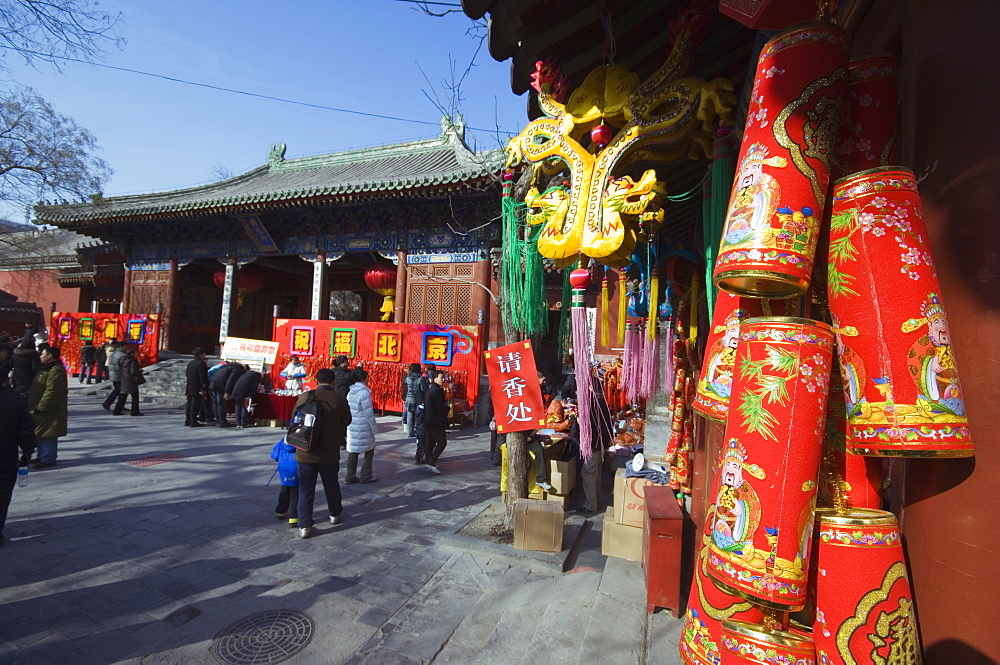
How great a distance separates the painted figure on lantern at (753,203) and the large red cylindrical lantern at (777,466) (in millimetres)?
206

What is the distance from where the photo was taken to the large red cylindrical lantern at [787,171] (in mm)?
1073

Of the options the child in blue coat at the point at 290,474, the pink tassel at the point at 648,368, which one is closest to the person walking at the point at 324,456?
the child in blue coat at the point at 290,474

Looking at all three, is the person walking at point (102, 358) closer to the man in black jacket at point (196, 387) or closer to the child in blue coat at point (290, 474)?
the man in black jacket at point (196, 387)

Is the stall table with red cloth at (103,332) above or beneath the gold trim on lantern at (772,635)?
above

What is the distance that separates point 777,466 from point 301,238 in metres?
14.7

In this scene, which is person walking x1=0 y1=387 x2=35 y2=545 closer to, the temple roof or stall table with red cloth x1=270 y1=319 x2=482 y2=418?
stall table with red cloth x1=270 y1=319 x2=482 y2=418

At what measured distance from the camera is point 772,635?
1093 mm

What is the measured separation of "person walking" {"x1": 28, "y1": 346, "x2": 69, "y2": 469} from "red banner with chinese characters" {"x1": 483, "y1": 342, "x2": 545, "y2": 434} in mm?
5760

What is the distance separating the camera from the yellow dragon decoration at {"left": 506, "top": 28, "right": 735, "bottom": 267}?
269 centimetres

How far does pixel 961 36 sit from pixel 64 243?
3200cm

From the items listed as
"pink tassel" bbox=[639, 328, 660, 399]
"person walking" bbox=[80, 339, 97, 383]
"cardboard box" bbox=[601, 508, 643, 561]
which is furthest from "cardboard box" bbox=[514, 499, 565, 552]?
"person walking" bbox=[80, 339, 97, 383]

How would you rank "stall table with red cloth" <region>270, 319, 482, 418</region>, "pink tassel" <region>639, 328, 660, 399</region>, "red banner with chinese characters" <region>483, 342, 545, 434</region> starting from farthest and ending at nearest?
1. "stall table with red cloth" <region>270, 319, 482, 418</region>
2. "pink tassel" <region>639, 328, 660, 399</region>
3. "red banner with chinese characters" <region>483, 342, 545, 434</region>

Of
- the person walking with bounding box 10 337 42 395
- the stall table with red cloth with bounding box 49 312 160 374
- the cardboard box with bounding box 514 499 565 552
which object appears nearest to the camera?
the cardboard box with bounding box 514 499 565 552

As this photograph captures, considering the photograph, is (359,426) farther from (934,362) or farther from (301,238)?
(301,238)
